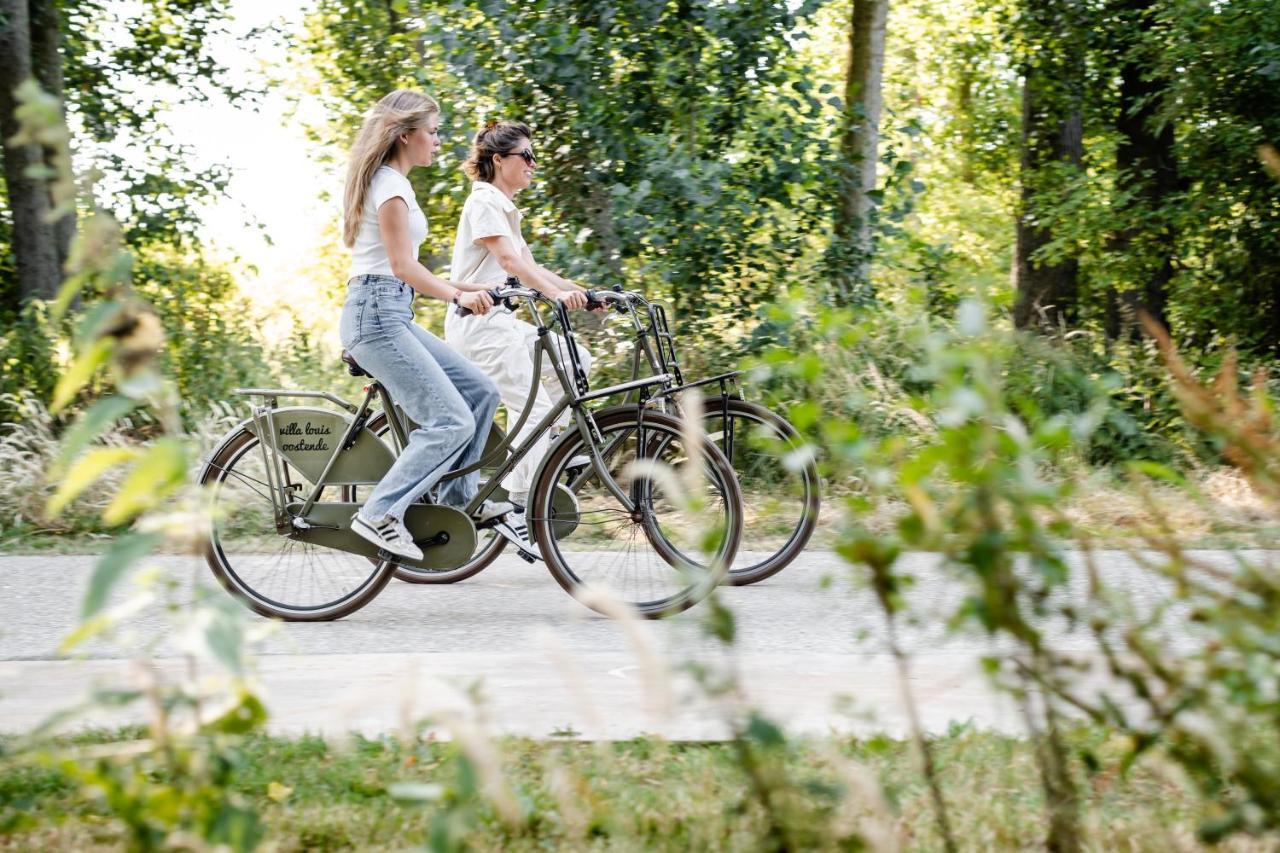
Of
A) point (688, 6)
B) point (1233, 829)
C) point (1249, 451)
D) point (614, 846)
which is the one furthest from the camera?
point (688, 6)

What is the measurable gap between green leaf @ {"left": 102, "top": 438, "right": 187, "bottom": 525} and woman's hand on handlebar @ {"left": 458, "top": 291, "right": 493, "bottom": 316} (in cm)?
380

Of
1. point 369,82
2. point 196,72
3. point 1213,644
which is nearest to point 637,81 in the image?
point 369,82

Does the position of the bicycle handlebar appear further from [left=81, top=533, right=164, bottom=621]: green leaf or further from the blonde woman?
[left=81, top=533, right=164, bottom=621]: green leaf

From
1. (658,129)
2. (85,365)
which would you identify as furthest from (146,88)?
(85,365)

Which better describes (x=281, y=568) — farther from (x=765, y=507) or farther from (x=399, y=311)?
(x=765, y=507)

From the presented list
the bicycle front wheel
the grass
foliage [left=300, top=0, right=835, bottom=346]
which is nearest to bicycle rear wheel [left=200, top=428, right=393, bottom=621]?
the bicycle front wheel

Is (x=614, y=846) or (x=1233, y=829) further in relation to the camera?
(x=614, y=846)

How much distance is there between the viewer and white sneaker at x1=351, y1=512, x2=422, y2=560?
5.63 m

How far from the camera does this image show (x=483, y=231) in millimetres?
6211

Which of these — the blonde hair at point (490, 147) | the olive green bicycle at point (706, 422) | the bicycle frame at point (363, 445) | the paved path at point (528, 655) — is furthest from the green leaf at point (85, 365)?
the blonde hair at point (490, 147)

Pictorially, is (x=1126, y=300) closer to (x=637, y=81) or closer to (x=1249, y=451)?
(x=637, y=81)

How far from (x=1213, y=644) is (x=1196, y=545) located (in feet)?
17.5

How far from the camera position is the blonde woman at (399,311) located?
5.42m

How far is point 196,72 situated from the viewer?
14727 millimetres
